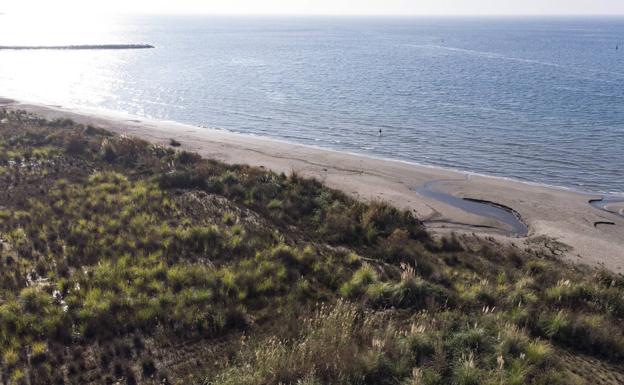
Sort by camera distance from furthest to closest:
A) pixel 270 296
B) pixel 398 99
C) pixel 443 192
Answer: pixel 398 99
pixel 443 192
pixel 270 296

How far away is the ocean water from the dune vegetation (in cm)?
1882

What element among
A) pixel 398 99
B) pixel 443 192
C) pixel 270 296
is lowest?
pixel 443 192

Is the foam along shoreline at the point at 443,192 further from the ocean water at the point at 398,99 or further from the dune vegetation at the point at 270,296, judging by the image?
the ocean water at the point at 398,99

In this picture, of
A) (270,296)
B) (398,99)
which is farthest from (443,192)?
(398,99)

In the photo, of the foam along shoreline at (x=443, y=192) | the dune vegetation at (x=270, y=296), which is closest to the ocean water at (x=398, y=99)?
the foam along shoreline at (x=443, y=192)

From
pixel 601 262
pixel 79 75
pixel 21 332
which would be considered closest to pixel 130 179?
pixel 21 332

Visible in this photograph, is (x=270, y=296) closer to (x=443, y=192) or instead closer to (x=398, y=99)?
(x=443, y=192)

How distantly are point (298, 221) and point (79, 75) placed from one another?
7930cm

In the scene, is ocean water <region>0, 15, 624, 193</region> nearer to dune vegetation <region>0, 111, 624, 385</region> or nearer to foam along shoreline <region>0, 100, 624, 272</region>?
foam along shoreline <region>0, 100, 624, 272</region>

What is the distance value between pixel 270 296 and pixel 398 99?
5165 centimetres

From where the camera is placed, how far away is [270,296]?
41.8 ft

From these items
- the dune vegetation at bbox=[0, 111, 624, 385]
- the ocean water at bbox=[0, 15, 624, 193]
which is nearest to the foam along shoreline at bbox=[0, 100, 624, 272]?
the dune vegetation at bbox=[0, 111, 624, 385]

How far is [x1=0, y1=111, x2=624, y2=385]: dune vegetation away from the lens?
29.9 ft

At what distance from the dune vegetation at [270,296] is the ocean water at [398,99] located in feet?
61.7
